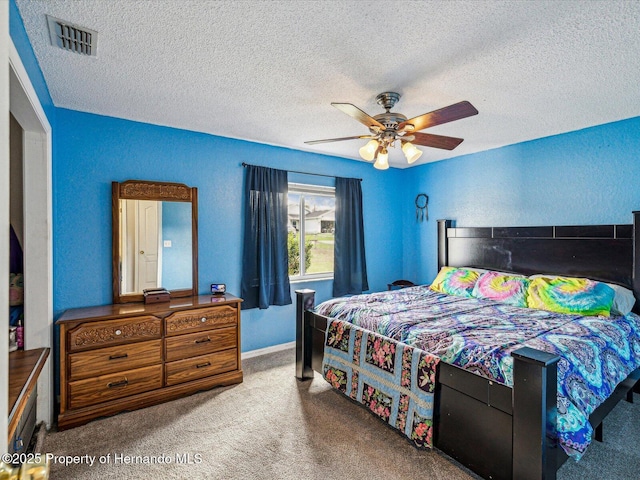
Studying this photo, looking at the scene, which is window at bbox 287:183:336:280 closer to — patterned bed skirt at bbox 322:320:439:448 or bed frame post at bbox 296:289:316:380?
bed frame post at bbox 296:289:316:380

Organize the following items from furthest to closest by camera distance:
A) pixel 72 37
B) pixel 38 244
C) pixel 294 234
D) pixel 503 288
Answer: pixel 294 234, pixel 503 288, pixel 38 244, pixel 72 37

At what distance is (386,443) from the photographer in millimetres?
2326

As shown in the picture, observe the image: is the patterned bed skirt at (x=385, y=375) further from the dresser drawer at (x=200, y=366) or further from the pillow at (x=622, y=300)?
the pillow at (x=622, y=300)

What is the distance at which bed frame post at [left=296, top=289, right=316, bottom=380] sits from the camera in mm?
3277

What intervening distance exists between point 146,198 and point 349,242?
2514 mm

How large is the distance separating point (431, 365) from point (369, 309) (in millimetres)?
861

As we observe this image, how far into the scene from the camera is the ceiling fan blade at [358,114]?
6.91 feet

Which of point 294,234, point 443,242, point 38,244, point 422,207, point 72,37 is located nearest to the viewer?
point 72,37

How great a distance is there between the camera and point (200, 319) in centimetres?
305

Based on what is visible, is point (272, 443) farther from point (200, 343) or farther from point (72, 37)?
point (72, 37)

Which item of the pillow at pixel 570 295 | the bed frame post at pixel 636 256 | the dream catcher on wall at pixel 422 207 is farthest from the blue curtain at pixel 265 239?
the bed frame post at pixel 636 256

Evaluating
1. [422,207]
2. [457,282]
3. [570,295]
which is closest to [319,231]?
[422,207]

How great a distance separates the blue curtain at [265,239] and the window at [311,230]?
29 centimetres

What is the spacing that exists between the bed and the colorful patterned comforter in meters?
0.06
